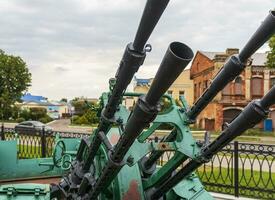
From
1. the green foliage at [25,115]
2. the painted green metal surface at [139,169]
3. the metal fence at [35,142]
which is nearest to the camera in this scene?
the painted green metal surface at [139,169]

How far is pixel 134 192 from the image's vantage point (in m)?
4.23

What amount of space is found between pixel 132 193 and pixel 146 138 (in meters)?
0.50

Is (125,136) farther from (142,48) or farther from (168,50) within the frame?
(168,50)

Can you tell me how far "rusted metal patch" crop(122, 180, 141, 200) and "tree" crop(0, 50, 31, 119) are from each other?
46794 millimetres

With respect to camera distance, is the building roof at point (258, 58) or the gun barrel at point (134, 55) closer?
the gun barrel at point (134, 55)

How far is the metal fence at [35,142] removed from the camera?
1216 centimetres

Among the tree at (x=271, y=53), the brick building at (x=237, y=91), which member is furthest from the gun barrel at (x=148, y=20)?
the brick building at (x=237, y=91)

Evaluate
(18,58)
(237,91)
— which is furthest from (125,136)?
(18,58)

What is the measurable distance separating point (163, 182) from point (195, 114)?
2.19 ft

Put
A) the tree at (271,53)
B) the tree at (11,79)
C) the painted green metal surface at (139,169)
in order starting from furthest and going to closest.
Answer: the tree at (11,79)
the tree at (271,53)
the painted green metal surface at (139,169)

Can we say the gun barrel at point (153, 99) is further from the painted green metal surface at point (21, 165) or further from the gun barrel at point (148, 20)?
the painted green metal surface at point (21, 165)

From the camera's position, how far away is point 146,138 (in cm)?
428

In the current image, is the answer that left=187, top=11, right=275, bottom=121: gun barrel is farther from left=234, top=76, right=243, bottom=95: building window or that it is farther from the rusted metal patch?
left=234, top=76, right=243, bottom=95: building window

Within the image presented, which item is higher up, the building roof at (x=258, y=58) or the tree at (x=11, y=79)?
the tree at (x=11, y=79)
